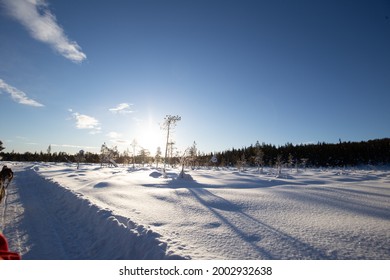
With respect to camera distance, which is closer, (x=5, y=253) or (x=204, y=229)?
(x=5, y=253)

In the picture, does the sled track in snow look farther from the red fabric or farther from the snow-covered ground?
the red fabric

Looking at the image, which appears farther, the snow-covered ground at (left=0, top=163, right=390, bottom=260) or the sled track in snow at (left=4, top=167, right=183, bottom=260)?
the sled track in snow at (left=4, top=167, right=183, bottom=260)

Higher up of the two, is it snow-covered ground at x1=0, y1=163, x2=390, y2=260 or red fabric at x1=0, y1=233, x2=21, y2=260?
red fabric at x1=0, y1=233, x2=21, y2=260

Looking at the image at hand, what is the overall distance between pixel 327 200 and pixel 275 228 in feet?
16.4

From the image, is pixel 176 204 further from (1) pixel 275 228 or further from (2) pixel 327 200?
(2) pixel 327 200

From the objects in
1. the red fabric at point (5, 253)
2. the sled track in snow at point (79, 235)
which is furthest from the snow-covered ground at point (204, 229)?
the red fabric at point (5, 253)

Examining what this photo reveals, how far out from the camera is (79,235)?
618 centimetres

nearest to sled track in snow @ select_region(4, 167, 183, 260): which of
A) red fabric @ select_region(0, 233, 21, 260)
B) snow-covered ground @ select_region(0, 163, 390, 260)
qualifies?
snow-covered ground @ select_region(0, 163, 390, 260)

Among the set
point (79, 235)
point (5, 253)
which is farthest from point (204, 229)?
point (5, 253)

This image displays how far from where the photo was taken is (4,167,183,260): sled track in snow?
4.93 m

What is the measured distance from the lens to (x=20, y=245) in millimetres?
5422

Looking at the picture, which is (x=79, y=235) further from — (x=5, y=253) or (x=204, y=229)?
(x=5, y=253)
